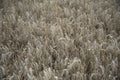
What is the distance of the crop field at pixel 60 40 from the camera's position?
2.45 m

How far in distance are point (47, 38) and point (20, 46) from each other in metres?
0.41

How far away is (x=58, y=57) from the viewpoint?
2660 millimetres

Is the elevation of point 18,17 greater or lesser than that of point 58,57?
greater

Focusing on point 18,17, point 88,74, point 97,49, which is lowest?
point 88,74

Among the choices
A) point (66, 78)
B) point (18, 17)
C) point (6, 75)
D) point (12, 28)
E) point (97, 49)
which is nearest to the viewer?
point (66, 78)

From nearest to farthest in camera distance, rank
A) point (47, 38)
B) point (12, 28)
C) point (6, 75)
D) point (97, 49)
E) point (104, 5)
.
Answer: point (6, 75)
point (97, 49)
point (47, 38)
point (12, 28)
point (104, 5)

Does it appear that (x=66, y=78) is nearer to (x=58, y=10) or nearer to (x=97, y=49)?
(x=97, y=49)

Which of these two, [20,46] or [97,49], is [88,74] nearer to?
[97,49]

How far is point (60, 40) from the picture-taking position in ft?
9.74

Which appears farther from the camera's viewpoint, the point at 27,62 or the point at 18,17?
the point at 18,17

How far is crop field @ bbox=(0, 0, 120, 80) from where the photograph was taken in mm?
2449

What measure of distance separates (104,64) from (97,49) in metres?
0.25

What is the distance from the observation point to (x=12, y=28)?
3492 mm

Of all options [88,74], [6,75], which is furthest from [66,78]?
[6,75]
